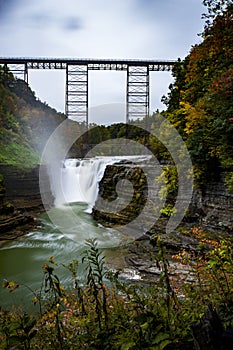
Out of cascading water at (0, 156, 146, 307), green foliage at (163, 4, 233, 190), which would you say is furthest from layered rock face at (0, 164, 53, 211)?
green foliage at (163, 4, 233, 190)

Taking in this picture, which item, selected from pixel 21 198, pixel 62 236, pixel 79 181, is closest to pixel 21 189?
pixel 21 198

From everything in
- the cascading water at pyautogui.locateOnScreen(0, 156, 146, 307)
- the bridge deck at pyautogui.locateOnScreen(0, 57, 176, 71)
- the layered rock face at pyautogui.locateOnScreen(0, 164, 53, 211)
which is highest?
the bridge deck at pyautogui.locateOnScreen(0, 57, 176, 71)

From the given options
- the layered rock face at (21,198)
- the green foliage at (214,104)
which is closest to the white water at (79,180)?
the layered rock face at (21,198)

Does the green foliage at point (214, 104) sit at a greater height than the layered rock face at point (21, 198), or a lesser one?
greater

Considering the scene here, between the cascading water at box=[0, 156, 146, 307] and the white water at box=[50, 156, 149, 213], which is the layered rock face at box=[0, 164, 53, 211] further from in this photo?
the white water at box=[50, 156, 149, 213]

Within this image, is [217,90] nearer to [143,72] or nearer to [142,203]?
[142,203]

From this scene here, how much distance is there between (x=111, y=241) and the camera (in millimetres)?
9492

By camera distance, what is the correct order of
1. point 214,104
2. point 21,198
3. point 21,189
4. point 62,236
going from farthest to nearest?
1. point 21,189
2. point 21,198
3. point 62,236
4. point 214,104

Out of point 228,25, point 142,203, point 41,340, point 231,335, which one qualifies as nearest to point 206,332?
point 231,335

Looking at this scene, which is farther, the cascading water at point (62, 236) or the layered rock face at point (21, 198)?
the layered rock face at point (21, 198)

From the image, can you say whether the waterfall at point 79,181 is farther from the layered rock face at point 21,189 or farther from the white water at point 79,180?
the layered rock face at point 21,189

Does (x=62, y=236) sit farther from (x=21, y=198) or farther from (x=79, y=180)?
(x=79, y=180)

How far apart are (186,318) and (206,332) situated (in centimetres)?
44

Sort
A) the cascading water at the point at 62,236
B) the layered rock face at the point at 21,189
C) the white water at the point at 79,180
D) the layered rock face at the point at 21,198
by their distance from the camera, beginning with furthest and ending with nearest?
the white water at the point at 79,180, the layered rock face at the point at 21,189, the layered rock face at the point at 21,198, the cascading water at the point at 62,236
